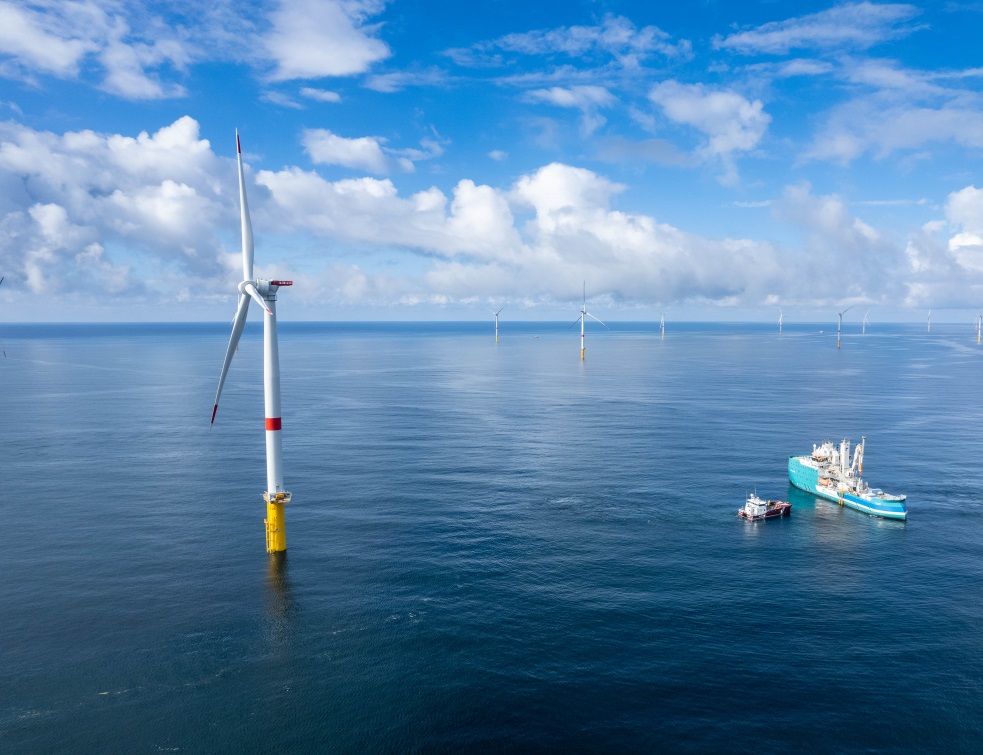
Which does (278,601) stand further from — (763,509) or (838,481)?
(838,481)

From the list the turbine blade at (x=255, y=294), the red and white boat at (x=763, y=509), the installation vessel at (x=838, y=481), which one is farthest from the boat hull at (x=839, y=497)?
the turbine blade at (x=255, y=294)

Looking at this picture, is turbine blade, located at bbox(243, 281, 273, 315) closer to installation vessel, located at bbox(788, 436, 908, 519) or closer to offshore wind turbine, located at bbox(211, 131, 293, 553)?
offshore wind turbine, located at bbox(211, 131, 293, 553)

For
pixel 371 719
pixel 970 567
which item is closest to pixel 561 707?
pixel 371 719

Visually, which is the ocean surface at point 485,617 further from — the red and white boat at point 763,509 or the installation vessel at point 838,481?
the installation vessel at point 838,481

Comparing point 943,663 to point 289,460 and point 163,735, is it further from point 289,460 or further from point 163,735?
point 289,460

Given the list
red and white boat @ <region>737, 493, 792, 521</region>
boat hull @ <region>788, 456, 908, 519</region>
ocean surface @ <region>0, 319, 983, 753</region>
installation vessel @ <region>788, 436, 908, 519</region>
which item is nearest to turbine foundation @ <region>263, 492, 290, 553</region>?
ocean surface @ <region>0, 319, 983, 753</region>
